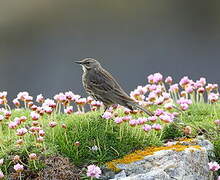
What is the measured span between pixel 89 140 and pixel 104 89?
1242 millimetres

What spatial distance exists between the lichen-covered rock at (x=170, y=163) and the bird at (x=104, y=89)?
1.11 meters

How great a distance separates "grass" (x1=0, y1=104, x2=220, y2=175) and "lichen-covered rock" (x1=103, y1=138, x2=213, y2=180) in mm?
282

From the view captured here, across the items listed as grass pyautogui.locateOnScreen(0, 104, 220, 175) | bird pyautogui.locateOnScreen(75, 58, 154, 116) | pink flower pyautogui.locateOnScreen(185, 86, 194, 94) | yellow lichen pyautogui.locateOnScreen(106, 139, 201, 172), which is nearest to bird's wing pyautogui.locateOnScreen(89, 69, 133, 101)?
bird pyautogui.locateOnScreen(75, 58, 154, 116)

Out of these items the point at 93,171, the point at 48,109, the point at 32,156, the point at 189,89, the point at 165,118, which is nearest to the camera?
the point at 93,171

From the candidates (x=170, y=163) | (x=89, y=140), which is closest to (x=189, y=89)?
(x=89, y=140)

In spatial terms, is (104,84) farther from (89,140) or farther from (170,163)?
(170,163)

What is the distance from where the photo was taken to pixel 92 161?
7.40 meters

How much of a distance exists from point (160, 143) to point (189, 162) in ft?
3.21

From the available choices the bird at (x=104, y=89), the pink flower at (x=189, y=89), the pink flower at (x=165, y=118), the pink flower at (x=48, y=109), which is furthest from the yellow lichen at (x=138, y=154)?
the pink flower at (x=189, y=89)

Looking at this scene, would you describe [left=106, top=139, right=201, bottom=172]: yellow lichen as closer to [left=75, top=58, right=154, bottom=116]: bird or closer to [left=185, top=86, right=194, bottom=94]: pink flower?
[left=75, top=58, right=154, bottom=116]: bird

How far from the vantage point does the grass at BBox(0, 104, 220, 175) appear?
24.5 feet

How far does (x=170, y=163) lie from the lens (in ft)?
23.1

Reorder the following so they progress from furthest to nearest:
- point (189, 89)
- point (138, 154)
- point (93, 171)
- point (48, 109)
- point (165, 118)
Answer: point (189, 89) < point (165, 118) < point (48, 109) < point (138, 154) < point (93, 171)

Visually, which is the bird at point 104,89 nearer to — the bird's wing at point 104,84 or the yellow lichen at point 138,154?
the bird's wing at point 104,84
